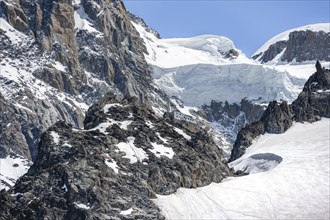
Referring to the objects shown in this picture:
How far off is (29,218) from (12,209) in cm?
315

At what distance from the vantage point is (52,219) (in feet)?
656

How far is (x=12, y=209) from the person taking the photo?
200m

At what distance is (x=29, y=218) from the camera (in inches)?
7810

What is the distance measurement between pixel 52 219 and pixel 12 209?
18.9 ft

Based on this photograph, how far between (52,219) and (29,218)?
11.2 ft
